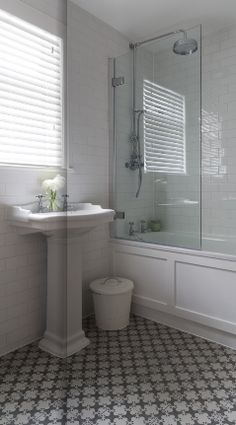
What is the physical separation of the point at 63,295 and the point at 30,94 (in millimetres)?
1440

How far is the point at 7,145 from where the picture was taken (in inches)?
79.1

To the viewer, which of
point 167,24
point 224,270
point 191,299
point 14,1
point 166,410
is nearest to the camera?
point 166,410

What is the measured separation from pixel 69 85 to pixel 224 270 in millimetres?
1862

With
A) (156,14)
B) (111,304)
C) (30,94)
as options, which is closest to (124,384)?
(111,304)

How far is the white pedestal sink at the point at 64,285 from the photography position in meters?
2.03

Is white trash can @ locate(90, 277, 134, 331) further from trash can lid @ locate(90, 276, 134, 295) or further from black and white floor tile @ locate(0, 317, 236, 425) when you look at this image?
black and white floor tile @ locate(0, 317, 236, 425)

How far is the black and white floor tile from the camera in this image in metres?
1.51

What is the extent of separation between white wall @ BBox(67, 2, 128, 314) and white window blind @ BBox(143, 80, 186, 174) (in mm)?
415

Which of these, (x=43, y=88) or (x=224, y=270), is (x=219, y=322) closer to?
(x=224, y=270)

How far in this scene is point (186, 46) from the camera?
2.66 meters

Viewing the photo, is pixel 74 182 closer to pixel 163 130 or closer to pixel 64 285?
pixel 64 285

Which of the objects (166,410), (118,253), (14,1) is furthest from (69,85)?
(166,410)

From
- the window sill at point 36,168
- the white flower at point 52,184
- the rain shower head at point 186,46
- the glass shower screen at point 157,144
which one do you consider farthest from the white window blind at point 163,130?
the white flower at point 52,184

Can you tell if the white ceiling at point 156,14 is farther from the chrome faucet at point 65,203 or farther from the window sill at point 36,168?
the chrome faucet at point 65,203
